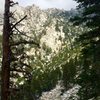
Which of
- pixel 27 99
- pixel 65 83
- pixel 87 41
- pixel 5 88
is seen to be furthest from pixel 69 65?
pixel 5 88

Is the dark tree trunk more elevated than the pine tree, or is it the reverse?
the pine tree

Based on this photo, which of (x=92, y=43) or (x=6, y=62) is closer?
(x=6, y=62)

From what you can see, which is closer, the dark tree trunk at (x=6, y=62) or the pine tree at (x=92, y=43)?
the dark tree trunk at (x=6, y=62)

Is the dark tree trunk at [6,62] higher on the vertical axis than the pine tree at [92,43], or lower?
lower

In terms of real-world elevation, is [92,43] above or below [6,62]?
above

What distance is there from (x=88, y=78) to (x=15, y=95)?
11.2 metres

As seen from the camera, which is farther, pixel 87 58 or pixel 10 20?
pixel 87 58

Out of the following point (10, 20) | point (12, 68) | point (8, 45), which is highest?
point (10, 20)

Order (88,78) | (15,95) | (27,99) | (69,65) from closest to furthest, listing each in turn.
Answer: (15,95) < (88,78) < (27,99) < (69,65)

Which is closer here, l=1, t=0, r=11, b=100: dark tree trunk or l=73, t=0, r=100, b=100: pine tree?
l=1, t=0, r=11, b=100: dark tree trunk

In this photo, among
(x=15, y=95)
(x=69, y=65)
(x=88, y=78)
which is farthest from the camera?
(x=69, y=65)

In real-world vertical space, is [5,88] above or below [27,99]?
below

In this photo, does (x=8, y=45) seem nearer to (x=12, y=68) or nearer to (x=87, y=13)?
(x=12, y=68)

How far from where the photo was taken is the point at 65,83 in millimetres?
197750
